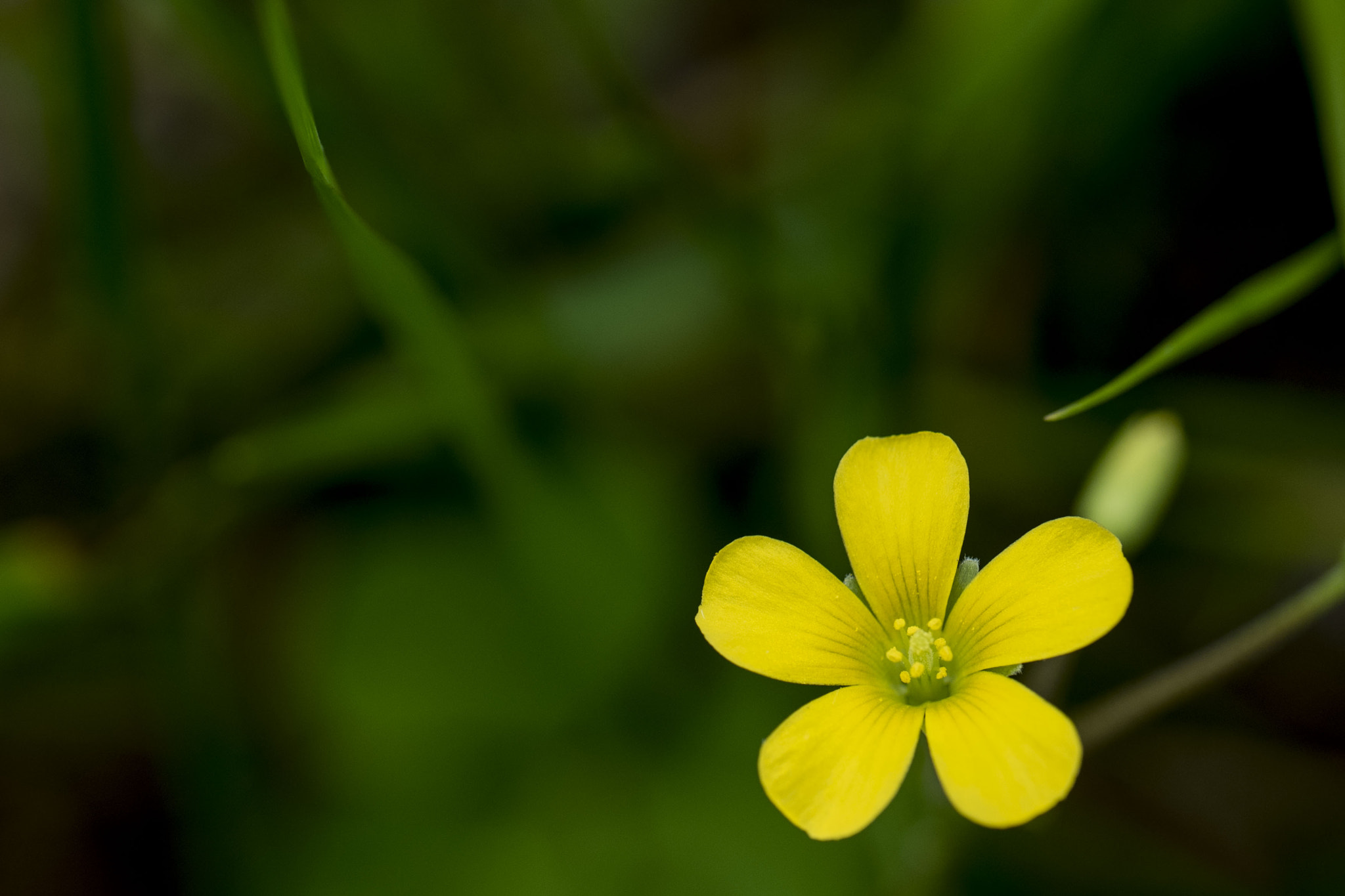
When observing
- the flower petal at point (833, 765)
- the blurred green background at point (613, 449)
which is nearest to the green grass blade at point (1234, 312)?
the flower petal at point (833, 765)

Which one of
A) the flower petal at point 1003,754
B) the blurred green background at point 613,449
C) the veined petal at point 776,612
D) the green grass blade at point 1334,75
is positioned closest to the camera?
the flower petal at point 1003,754

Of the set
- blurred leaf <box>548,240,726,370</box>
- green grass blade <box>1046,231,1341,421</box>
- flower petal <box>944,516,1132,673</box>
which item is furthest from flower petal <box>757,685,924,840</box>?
blurred leaf <box>548,240,726,370</box>

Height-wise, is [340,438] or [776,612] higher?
[340,438]

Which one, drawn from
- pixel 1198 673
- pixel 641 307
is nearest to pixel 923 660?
pixel 1198 673

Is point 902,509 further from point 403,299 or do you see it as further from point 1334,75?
point 1334,75

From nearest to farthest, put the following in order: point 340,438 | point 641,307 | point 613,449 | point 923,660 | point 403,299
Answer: point 923,660 < point 403,299 < point 340,438 < point 641,307 < point 613,449

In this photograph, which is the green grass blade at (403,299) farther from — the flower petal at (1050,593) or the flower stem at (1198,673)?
the flower stem at (1198,673)
